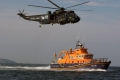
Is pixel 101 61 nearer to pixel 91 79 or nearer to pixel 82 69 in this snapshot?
pixel 82 69

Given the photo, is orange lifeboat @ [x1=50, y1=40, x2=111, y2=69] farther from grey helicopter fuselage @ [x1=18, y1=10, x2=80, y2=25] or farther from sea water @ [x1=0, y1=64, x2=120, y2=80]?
grey helicopter fuselage @ [x1=18, y1=10, x2=80, y2=25]

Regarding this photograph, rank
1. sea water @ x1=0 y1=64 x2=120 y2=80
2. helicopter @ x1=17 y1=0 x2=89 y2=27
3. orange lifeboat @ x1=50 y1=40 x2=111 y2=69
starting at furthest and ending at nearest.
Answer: orange lifeboat @ x1=50 y1=40 x2=111 y2=69
sea water @ x1=0 y1=64 x2=120 y2=80
helicopter @ x1=17 y1=0 x2=89 y2=27

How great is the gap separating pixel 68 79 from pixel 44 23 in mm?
7118

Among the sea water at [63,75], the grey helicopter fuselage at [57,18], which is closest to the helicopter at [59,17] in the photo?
the grey helicopter fuselage at [57,18]

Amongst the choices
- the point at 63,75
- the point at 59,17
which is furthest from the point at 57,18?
the point at 63,75

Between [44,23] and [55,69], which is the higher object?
[44,23]

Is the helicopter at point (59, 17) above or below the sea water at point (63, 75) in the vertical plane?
above

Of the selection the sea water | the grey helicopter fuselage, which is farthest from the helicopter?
the sea water

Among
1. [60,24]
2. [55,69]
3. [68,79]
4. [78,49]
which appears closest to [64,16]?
[60,24]

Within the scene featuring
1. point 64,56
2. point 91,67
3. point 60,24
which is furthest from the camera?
point 64,56

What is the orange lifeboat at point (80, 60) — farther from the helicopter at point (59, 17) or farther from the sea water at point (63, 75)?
the helicopter at point (59, 17)

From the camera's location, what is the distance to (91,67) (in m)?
42.6

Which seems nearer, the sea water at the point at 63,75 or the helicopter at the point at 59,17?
the helicopter at the point at 59,17

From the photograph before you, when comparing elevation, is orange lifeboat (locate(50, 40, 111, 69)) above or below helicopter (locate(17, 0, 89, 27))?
below
